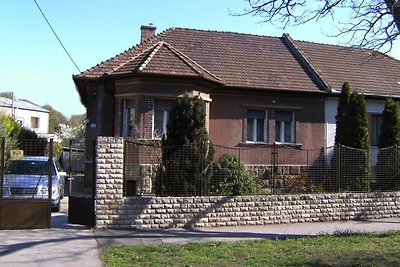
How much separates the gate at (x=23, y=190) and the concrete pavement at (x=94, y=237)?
331 millimetres

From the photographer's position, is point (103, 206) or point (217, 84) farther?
point (217, 84)

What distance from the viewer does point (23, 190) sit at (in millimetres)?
12500

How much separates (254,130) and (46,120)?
58.9m

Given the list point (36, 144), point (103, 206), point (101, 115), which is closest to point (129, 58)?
point (101, 115)

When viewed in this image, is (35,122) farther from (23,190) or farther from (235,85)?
(23,190)

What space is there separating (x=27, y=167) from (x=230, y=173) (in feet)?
17.7

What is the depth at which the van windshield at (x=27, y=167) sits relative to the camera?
12.4 m

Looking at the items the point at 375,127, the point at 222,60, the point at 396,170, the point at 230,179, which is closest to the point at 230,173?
the point at 230,179

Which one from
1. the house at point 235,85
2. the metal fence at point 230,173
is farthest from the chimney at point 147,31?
the metal fence at point 230,173

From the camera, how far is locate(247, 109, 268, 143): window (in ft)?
67.8

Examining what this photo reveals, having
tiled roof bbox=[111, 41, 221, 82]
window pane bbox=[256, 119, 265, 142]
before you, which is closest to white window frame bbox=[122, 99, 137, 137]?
tiled roof bbox=[111, 41, 221, 82]

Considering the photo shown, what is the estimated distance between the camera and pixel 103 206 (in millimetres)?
11594

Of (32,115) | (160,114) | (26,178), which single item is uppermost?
(32,115)

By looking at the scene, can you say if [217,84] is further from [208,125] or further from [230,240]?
[230,240]
